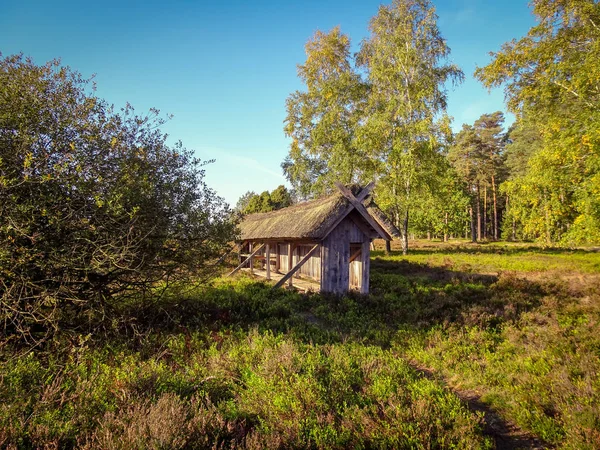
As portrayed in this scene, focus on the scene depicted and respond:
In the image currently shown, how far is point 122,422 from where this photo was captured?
3.66 meters

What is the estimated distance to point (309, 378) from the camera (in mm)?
5152

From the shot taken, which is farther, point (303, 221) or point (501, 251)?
point (501, 251)

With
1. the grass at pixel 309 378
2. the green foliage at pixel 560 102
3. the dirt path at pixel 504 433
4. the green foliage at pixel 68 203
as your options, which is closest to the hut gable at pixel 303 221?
the grass at pixel 309 378

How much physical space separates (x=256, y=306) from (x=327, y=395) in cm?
569

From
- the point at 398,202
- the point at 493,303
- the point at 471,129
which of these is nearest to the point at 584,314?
the point at 493,303

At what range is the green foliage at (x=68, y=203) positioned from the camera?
5.43 m

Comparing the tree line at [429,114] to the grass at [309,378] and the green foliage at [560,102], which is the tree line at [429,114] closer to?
the green foliage at [560,102]

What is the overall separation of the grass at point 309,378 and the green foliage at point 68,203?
1.06 m

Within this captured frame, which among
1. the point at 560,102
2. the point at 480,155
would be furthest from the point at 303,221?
the point at 480,155

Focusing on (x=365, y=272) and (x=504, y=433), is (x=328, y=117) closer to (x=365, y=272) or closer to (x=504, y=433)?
(x=365, y=272)

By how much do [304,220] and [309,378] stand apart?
870 cm

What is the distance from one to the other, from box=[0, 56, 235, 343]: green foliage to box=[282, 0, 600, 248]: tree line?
15036 mm

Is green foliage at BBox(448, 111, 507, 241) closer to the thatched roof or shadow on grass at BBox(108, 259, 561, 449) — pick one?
shadow on grass at BBox(108, 259, 561, 449)

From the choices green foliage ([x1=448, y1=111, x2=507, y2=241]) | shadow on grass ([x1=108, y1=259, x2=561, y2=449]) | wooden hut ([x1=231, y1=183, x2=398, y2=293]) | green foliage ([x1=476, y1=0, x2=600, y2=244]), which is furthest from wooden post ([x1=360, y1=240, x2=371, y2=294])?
green foliage ([x1=448, y1=111, x2=507, y2=241])
